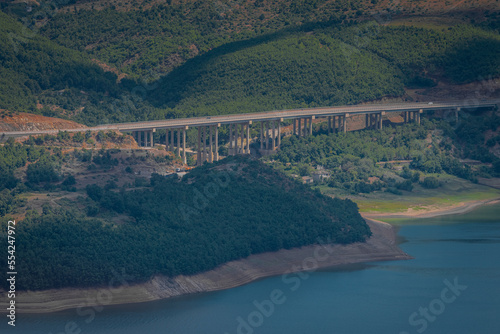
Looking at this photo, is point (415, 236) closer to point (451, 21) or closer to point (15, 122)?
point (15, 122)

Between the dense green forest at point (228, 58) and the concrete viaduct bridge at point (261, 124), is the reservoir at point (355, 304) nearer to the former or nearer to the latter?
the concrete viaduct bridge at point (261, 124)

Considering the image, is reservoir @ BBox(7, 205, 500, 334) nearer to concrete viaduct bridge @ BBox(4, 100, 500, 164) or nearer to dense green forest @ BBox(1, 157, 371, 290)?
dense green forest @ BBox(1, 157, 371, 290)

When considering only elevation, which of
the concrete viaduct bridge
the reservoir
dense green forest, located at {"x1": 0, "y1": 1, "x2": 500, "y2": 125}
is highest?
dense green forest, located at {"x1": 0, "y1": 1, "x2": 500, "y2": 125}

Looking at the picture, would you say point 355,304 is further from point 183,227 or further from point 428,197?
point 428,197

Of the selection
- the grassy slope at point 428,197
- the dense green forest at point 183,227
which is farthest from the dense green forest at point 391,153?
the dense green forest at point 183,227

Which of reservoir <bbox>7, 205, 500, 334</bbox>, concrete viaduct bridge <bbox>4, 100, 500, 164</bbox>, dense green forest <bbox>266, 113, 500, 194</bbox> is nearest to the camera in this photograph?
reservoir <bbox>7, 205, 500, 334</bbox>

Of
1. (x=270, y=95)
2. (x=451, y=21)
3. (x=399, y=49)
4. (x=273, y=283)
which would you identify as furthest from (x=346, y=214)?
(x=451, y=21)

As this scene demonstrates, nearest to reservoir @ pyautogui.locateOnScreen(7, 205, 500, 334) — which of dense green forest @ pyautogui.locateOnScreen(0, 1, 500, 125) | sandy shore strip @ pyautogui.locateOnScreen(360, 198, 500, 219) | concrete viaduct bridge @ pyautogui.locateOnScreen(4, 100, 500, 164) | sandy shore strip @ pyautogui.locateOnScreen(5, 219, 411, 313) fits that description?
sandy shore strip @ pyautogui.locateOnScreen(5, 219, 411, 313)
